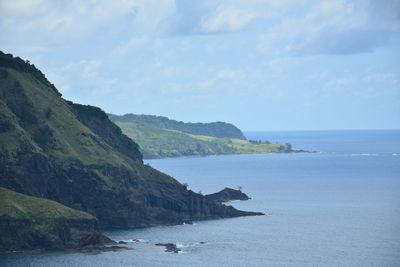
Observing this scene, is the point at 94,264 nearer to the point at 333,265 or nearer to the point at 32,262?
the point at 32,262

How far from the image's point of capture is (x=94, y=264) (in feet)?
651

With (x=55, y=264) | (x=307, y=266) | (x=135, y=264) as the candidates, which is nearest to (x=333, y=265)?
(x=307, y=266)

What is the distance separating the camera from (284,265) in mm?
198625

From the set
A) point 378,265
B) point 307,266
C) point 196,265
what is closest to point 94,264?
point 196,265

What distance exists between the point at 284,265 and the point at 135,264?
36.5m

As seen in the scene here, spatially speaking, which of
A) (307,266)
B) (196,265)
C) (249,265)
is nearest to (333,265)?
(307,266)

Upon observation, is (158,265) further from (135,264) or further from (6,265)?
(6,265)

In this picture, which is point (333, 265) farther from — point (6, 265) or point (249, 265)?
point (6, 265)

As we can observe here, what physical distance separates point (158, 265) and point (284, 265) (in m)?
30.8

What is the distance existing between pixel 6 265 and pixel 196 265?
45.7 meters

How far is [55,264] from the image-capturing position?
197750 millimetres

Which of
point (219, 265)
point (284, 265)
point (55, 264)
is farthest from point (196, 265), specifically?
point (55, 264)

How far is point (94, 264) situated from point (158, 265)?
51.2 feet

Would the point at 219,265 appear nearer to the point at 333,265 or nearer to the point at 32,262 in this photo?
the point at 333,265
